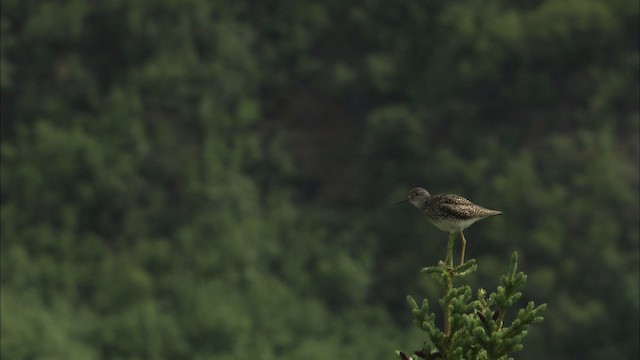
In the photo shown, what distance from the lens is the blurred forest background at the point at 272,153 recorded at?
110 metres

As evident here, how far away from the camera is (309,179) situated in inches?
4579

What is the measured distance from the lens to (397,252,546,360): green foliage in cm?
1646

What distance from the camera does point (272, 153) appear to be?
116m

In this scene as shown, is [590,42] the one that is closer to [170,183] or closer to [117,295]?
[170,183]

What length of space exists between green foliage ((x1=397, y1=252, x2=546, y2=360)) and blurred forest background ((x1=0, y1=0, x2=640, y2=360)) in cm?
9012

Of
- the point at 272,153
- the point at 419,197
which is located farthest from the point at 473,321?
the point at 272,153

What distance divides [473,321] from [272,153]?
→ 326 ft

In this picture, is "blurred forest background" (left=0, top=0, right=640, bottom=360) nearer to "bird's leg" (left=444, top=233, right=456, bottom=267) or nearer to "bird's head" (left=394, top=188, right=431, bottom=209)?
"bird's head" (left=394, top=188, right=431, bottom=209)

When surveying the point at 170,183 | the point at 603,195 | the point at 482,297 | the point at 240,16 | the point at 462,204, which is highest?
the point at 240,16

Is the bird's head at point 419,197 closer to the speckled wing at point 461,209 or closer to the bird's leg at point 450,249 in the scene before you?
the speckled wing at point 461,209

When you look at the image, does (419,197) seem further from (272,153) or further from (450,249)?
(272,153)

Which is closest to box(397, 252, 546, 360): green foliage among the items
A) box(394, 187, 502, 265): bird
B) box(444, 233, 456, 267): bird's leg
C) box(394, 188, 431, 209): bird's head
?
box(444, 233, 456, 267): bird's leg

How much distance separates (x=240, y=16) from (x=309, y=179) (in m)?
16.6

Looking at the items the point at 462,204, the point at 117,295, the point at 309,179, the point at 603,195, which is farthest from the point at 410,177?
the point at 462,204
